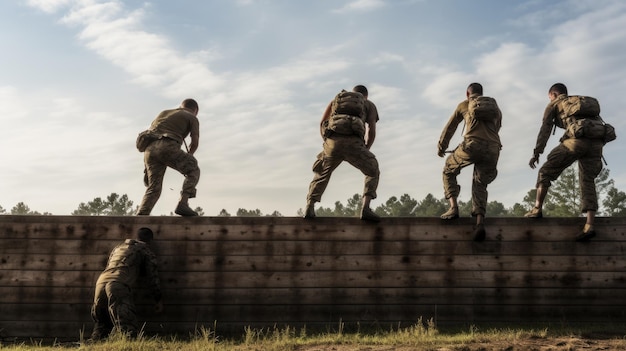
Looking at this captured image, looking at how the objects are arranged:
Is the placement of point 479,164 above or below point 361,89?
below

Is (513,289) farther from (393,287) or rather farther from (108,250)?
(108,250)

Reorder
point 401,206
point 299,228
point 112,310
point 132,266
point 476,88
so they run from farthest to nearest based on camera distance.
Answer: point 401,206, point 476,88, point 299,228, point 132,266, point 112,310

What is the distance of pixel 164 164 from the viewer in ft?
27.8

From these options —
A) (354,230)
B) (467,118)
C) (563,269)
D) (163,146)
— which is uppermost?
(467,118)

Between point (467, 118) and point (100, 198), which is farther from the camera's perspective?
point (100, 198)

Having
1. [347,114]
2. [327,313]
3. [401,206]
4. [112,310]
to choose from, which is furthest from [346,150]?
[401,206]

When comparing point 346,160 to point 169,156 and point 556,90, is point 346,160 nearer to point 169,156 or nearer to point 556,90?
point 169,156

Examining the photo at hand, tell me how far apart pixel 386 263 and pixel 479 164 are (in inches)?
85.0

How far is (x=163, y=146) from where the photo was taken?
27.3 ft

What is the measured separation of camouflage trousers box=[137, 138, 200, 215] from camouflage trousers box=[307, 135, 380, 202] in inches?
79.3

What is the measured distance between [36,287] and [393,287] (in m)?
5.57

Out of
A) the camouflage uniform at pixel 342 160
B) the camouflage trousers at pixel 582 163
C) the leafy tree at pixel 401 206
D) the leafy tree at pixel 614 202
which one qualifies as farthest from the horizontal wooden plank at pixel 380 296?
the leafy tree at pixel 401 206

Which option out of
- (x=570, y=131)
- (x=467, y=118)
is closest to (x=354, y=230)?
(x=467, y=118)

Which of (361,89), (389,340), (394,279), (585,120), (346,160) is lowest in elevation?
(389,340)
